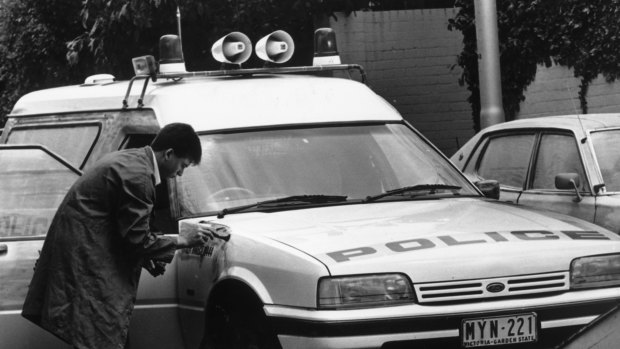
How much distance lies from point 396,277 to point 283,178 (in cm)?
150

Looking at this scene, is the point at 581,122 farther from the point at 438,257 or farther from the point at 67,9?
the point at 67,9

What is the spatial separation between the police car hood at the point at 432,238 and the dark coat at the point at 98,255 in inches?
20.4

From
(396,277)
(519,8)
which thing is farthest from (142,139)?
(519,8)

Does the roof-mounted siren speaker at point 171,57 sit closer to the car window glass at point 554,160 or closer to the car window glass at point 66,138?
the car window glass at point 66,138

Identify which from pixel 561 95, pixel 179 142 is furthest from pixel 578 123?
pixel 561 95

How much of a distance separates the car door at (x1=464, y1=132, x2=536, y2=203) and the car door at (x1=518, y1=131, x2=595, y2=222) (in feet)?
0.31

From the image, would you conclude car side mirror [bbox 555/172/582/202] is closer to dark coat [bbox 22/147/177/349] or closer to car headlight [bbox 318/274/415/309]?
car headlight [bbox 318/274/415/309]

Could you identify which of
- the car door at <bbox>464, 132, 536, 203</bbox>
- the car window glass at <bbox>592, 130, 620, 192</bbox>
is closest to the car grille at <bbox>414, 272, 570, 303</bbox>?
the car window glass at <bbox>592, 130, 620, 192</bbox>

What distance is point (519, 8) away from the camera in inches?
571

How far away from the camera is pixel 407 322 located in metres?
5.26

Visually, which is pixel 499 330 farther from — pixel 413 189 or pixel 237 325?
pixel 413 189

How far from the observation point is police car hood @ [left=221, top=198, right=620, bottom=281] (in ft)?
17.5

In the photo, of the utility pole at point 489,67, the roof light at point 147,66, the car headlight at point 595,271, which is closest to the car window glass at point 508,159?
the utility pole at point 489,67

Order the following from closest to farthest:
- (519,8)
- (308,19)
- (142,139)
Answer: (142,139)
(519,8)
(308,19)
